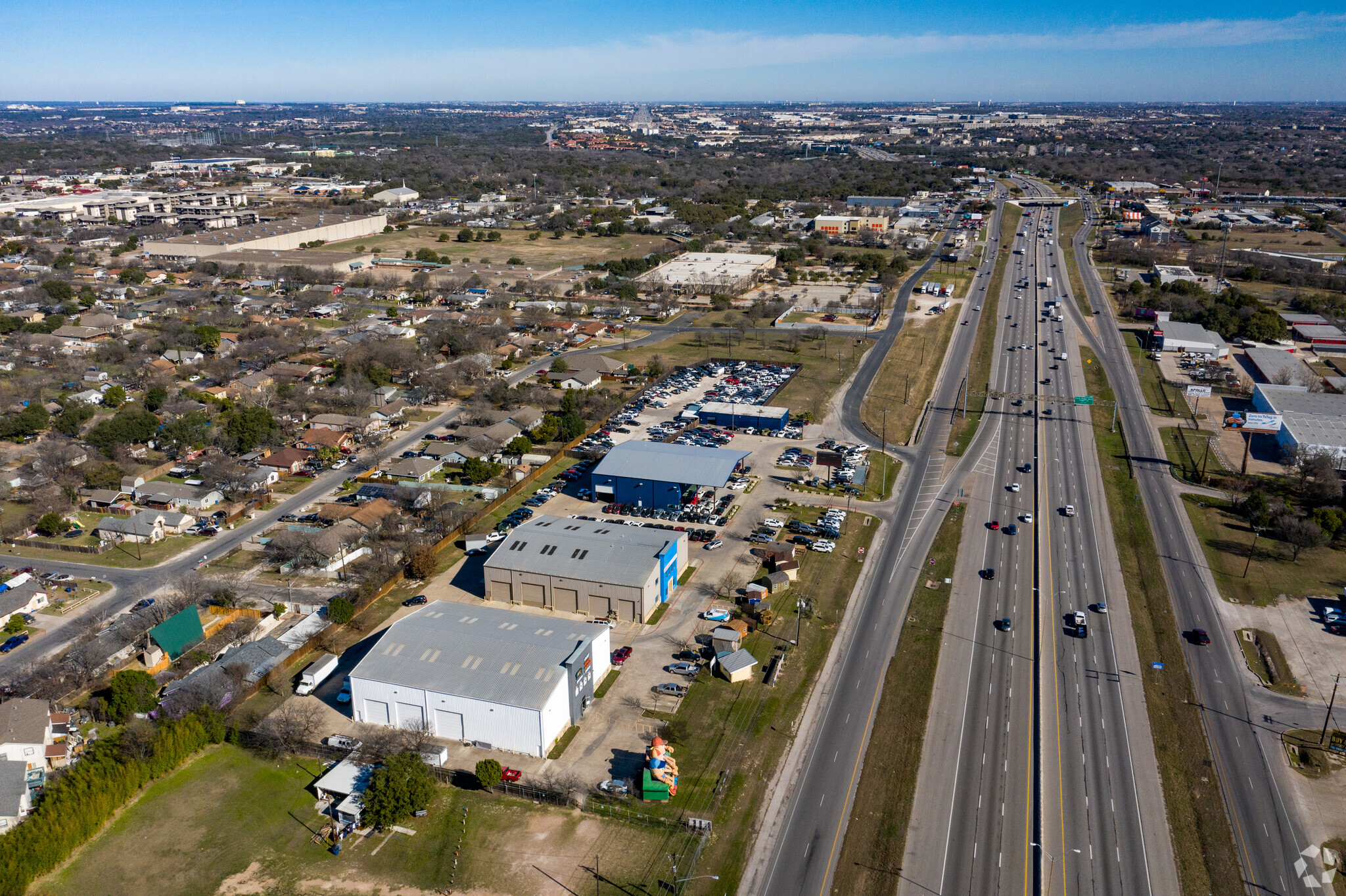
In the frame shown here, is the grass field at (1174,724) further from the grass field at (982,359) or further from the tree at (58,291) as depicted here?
the tree at (58,291)

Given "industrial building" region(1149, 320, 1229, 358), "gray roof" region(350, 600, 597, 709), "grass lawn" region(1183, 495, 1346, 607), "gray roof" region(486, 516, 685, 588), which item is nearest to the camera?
"gray roof" region(350, 600, 597, 709)

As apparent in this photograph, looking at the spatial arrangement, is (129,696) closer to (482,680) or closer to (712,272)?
(482,680)

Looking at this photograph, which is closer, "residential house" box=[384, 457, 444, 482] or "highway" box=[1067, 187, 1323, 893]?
"highway" box=[1067, 187, 1323, 893]

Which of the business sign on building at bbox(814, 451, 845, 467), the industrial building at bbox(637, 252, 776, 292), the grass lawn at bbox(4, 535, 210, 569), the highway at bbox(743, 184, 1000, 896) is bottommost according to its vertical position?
the grass lawn at bbox(4, 535, 210, 569)

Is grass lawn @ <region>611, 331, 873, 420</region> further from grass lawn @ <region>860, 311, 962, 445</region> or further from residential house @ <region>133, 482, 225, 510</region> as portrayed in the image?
residential house @ <region>133, 482, 225, 510</region>

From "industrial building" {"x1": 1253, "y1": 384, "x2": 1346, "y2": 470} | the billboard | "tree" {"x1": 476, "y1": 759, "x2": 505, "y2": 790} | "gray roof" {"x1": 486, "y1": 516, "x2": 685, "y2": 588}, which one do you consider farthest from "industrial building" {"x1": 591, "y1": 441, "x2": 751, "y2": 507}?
"industrial building" {"x1": 1253, "y1": 384, "x2": 1346, "y2": 470}

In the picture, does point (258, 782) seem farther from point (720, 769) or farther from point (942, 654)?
point (942, 654)

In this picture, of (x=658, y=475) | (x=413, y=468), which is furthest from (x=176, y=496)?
(x=658, y=475)
